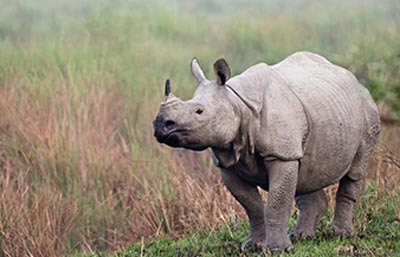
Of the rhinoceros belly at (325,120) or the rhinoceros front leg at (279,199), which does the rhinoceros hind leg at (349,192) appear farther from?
the rhinoceros front leg at (279,199)

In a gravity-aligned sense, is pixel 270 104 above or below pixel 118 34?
above

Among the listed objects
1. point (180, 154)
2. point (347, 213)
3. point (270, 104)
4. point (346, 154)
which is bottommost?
point (180, 154)

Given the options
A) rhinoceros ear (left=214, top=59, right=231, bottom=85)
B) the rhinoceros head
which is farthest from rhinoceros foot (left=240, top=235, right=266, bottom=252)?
rhinoceros ear (left=214, top=59, right=231, bottom=85)

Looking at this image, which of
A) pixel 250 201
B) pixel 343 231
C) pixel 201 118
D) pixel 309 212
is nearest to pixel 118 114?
pixel 309 212

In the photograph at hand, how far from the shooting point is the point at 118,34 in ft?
45.6

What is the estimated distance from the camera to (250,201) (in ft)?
19.8

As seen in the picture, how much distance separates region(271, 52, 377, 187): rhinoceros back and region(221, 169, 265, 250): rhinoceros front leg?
0.96ft

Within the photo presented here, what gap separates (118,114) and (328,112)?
202 inches

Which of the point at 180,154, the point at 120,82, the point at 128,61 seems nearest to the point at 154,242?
the point at 180,154

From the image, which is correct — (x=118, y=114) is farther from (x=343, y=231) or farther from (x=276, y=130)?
(x=276, y=130)

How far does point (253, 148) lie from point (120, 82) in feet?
20.2

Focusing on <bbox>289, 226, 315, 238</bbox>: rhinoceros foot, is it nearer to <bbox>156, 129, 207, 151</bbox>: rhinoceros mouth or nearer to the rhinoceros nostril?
<bbox>156, 129, 207, 151</bbox>: rhinoceros mouth

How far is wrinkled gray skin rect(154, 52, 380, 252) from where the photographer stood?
548 centimetres

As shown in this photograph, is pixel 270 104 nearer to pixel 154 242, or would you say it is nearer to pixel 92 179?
pixel 154 242
